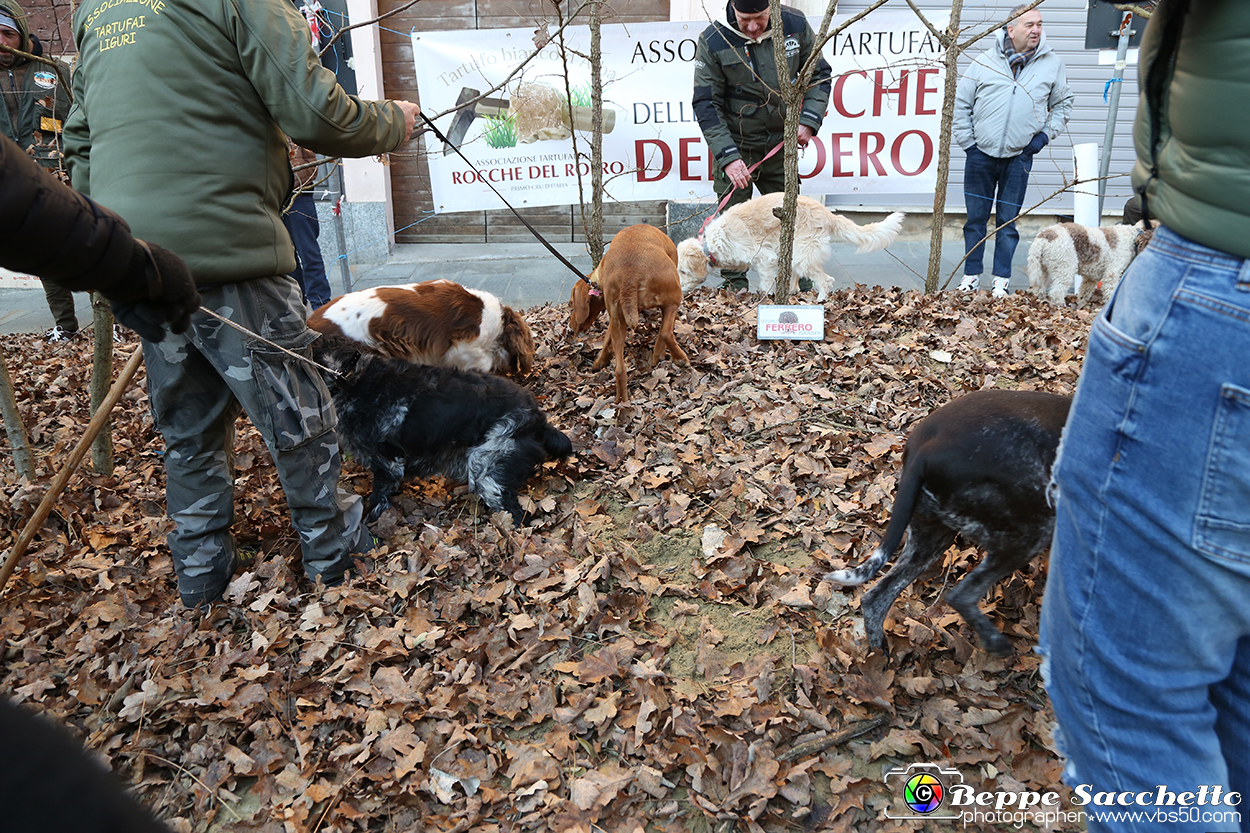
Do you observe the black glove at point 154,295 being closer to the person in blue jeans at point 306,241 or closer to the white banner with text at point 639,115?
the person in blue jeans at point 306,241

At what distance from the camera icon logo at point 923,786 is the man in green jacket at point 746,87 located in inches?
213

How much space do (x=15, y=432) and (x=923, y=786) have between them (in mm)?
4509

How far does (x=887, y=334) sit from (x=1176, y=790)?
472 cm

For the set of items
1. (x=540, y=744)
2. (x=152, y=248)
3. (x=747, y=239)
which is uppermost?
(x=152, y=248)

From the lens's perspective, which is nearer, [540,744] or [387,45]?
[540,744]

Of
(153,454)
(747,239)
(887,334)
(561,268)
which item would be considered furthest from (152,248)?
(561,268)

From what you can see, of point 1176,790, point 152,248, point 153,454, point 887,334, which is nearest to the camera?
point 1176,790

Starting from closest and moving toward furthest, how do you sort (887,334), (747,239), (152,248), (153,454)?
(152,248) → (153,454) → (887,334) → (747,239)

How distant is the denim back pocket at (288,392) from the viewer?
2.83 metres

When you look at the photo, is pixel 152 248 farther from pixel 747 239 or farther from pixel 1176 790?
pixel 747 239

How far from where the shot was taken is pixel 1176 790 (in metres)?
1.10

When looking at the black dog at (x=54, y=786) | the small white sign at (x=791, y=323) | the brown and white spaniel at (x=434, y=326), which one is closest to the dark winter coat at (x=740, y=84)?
the small white sign at (x=791, y=323)

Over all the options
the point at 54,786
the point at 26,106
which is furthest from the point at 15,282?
the point at 54,786

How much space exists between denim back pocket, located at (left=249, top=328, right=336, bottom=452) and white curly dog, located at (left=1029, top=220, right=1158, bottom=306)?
6.95m
